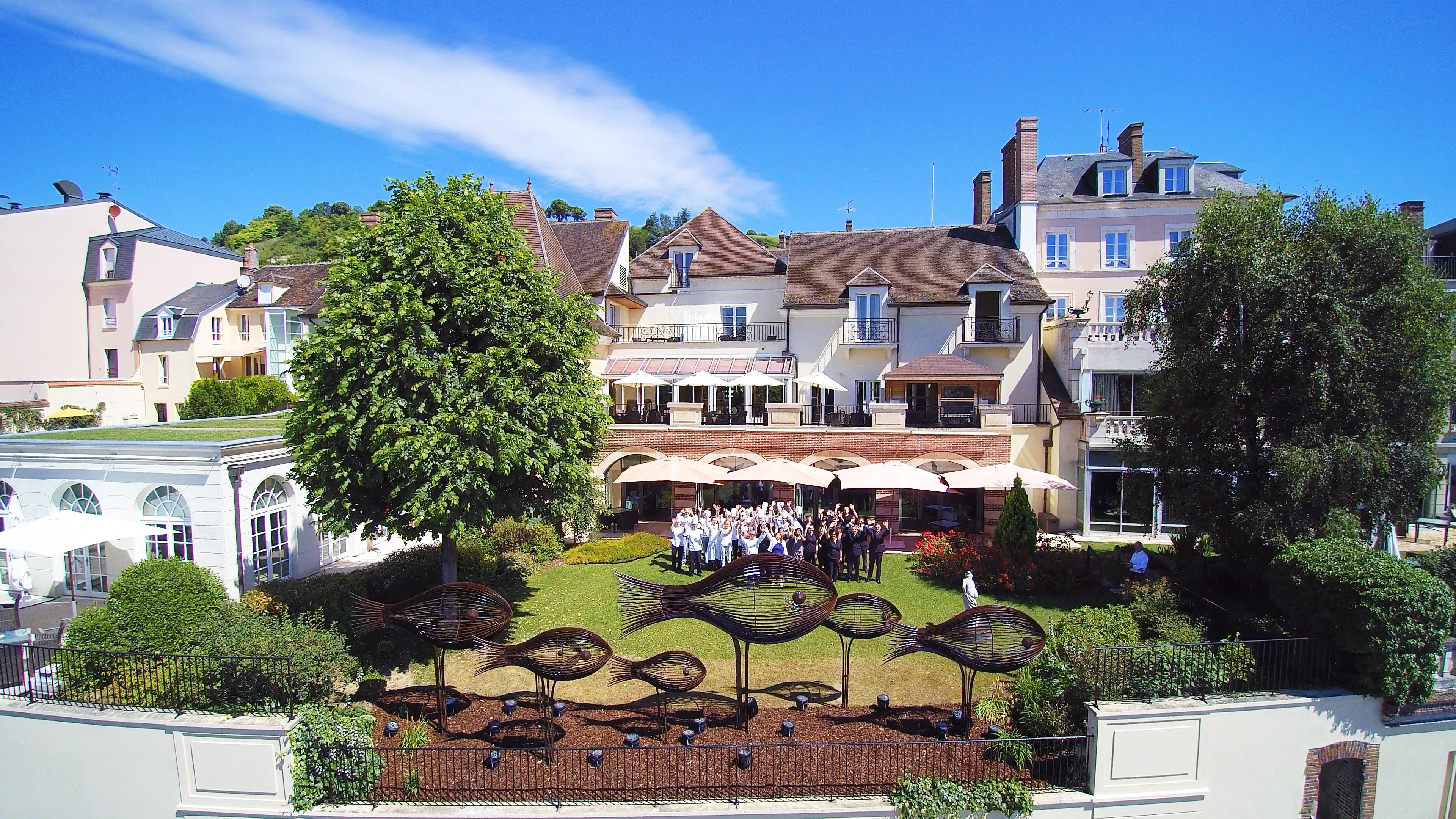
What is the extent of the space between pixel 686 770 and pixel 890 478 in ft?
41.0

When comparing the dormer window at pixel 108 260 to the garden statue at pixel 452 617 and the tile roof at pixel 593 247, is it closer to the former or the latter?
the tile roof at pixel 593 247

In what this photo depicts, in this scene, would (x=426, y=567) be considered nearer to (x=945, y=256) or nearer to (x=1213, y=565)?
(x=1213, y=565)

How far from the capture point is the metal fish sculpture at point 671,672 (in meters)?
10.1

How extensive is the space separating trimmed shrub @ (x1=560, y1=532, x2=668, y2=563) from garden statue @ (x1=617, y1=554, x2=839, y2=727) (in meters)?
10.5

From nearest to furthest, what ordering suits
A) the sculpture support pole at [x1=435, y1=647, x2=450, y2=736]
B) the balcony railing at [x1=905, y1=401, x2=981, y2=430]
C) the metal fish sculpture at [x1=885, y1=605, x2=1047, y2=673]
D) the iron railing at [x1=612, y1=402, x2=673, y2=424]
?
the metal fish sculpture at [x1=885, y1=605, x2=1047, y2=673] < the sculpture support pole at [x1=435, y1=647, x2=450, y2=736] < the balcony railing at [x1=905, y1=401, x2=981, y2=430] < the iron railing at [x1=612, y1=402, x2=673, y2=424]

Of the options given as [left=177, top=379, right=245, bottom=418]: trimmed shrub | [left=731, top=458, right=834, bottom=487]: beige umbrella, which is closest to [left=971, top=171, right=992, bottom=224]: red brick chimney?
[left=731, top=458, right=834, bottom=487]: beige umbrella

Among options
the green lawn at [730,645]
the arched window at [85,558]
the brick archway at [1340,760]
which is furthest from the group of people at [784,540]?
the arched window at [85,558]

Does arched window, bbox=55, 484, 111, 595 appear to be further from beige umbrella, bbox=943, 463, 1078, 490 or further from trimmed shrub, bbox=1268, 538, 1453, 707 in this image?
trimmed shrub, bbox=1268, 538, 1453, 707

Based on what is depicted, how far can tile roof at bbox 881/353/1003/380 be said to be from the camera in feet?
80.4

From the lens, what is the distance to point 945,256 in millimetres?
30000

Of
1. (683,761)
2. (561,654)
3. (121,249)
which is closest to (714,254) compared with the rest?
(561,654)

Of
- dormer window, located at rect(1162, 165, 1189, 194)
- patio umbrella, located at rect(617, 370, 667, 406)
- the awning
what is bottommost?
patio umbrella, located at rect(617, 370, 667, 406)

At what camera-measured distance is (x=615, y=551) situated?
20562mm

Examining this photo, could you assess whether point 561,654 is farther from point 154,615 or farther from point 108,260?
point 108,260
